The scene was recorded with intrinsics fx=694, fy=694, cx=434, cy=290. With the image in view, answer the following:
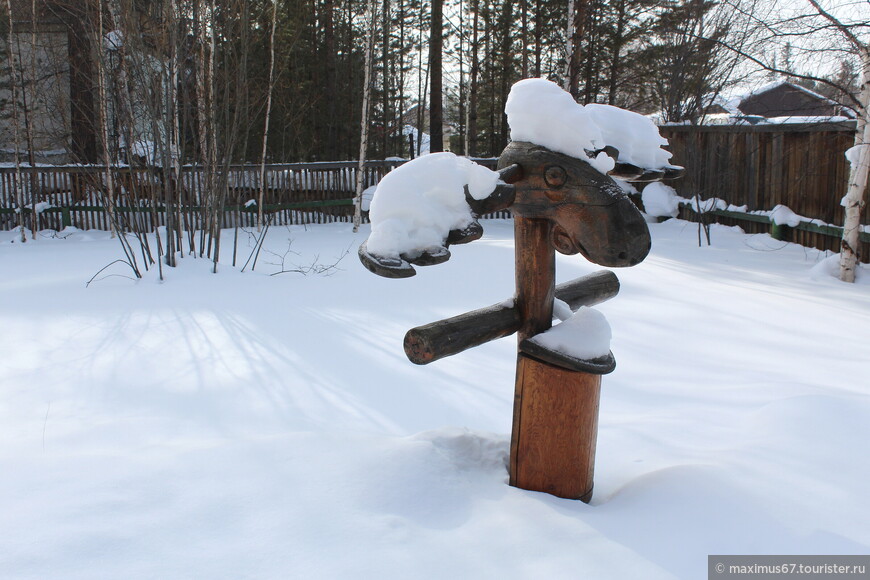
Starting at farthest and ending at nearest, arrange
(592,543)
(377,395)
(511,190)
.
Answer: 1. (377,395)
2. (511,190)
3. (592,543)

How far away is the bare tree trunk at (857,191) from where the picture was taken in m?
7.11

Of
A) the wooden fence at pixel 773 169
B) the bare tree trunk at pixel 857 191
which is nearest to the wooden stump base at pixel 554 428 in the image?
the bare tree trunk at pixel 857 191

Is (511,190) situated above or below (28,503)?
above

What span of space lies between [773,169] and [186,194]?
9.72 metres

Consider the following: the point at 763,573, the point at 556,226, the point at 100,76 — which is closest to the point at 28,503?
the point at 556,226

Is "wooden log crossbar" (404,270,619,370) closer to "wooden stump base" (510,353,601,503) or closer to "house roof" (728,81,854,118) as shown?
"wooden stump base" (510,353,601,503)

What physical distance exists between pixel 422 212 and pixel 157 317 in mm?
4478

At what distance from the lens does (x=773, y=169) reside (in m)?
9.95

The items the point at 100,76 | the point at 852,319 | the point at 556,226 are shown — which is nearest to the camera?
the point at 556,226

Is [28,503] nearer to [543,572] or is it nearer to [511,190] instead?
[543,572]

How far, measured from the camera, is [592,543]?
1.92 m

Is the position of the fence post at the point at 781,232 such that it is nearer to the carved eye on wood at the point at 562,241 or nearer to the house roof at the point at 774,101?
the house roof at the point at 774,101

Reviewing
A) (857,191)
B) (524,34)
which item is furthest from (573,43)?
(524,34)

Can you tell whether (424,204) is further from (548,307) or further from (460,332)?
(548,307)
